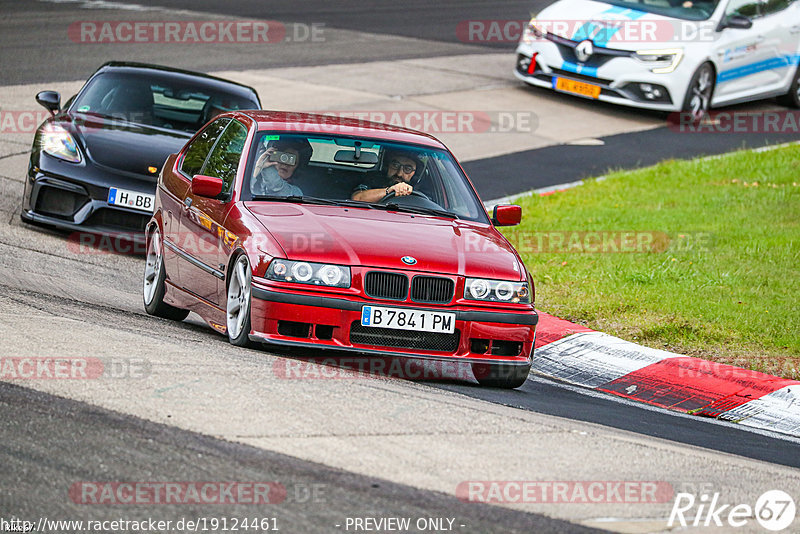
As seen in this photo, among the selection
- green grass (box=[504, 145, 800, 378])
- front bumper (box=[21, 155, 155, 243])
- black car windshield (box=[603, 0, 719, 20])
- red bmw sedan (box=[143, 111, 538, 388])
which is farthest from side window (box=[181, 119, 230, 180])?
black car windshield (box=[603, 0, 719, 20])

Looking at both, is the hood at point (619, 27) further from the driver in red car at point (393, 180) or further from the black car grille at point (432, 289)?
the black car grille at point (432, 289)

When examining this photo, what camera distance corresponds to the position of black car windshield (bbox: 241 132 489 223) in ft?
26.6

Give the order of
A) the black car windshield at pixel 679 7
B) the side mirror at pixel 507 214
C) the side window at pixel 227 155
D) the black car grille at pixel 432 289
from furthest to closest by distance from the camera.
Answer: the black car windshield at pixel 679 7 < the side mirror at pixel 507 214 < the side window at pixel 227 155 < the black car grille at pixel 432 289

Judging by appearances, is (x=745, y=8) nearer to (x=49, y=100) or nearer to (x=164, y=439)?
(x=49, y=100)

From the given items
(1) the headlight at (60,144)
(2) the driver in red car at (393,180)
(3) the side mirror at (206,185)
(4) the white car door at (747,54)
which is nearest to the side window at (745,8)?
(4) the white car door at (747,54)

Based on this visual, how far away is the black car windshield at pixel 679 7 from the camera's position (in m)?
19.2

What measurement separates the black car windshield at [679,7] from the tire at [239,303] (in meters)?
13.3

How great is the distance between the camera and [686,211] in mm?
13234

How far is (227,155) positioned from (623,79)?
11344 mm

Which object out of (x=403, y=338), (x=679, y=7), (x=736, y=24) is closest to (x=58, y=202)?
(x=403, y=338)

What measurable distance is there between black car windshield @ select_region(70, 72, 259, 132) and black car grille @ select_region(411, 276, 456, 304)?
5.58 metres

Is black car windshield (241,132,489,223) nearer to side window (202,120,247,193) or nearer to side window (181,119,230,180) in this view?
side window (202,120,247,193)

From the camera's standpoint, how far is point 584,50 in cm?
1881

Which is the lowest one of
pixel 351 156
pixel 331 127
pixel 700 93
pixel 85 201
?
pixel 85 201
